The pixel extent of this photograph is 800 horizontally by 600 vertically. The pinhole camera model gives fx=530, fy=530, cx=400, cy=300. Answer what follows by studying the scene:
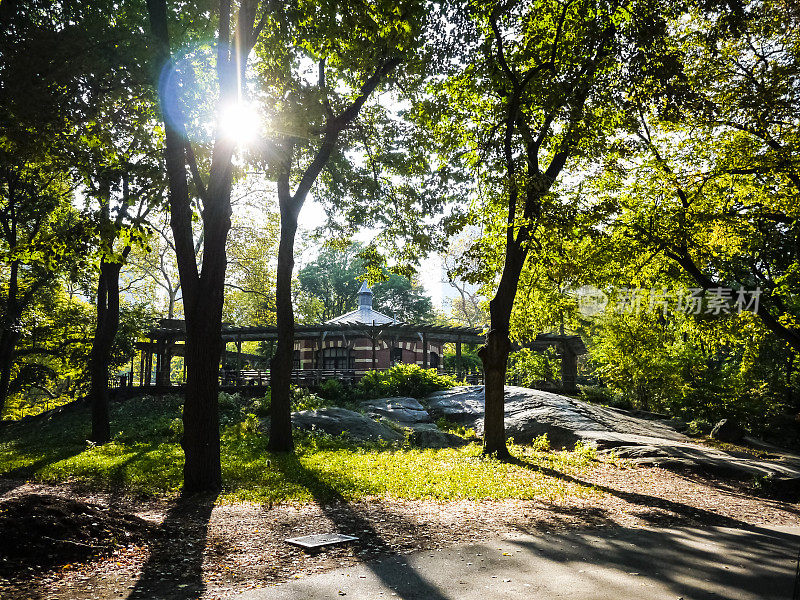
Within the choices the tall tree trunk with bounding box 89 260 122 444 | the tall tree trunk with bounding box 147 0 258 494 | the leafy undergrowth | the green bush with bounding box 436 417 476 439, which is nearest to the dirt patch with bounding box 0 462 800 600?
the leafy undergrowth

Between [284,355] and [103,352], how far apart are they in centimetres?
683

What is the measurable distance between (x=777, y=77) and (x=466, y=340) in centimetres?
2209

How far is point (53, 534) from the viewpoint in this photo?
5035 millimetres

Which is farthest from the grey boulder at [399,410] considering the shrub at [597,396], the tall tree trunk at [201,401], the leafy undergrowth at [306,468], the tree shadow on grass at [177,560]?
the tree shadow on grass at [177,560]

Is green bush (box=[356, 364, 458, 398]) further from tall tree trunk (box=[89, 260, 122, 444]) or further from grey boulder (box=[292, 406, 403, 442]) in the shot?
tall tree trunk (box=[89, 260, 122, 444])

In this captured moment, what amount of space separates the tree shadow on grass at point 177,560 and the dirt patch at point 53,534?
344 mm

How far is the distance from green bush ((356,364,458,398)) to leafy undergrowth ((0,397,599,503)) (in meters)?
7.31

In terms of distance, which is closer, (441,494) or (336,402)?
(441,494)

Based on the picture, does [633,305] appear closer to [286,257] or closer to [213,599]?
[286,257]

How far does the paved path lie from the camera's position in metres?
4.41

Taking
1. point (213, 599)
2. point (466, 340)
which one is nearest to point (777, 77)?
point (213, 599)

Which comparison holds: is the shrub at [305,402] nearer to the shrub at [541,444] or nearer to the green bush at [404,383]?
the green bush at [404,383]

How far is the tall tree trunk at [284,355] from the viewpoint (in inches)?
528

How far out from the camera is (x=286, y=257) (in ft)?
46.2
